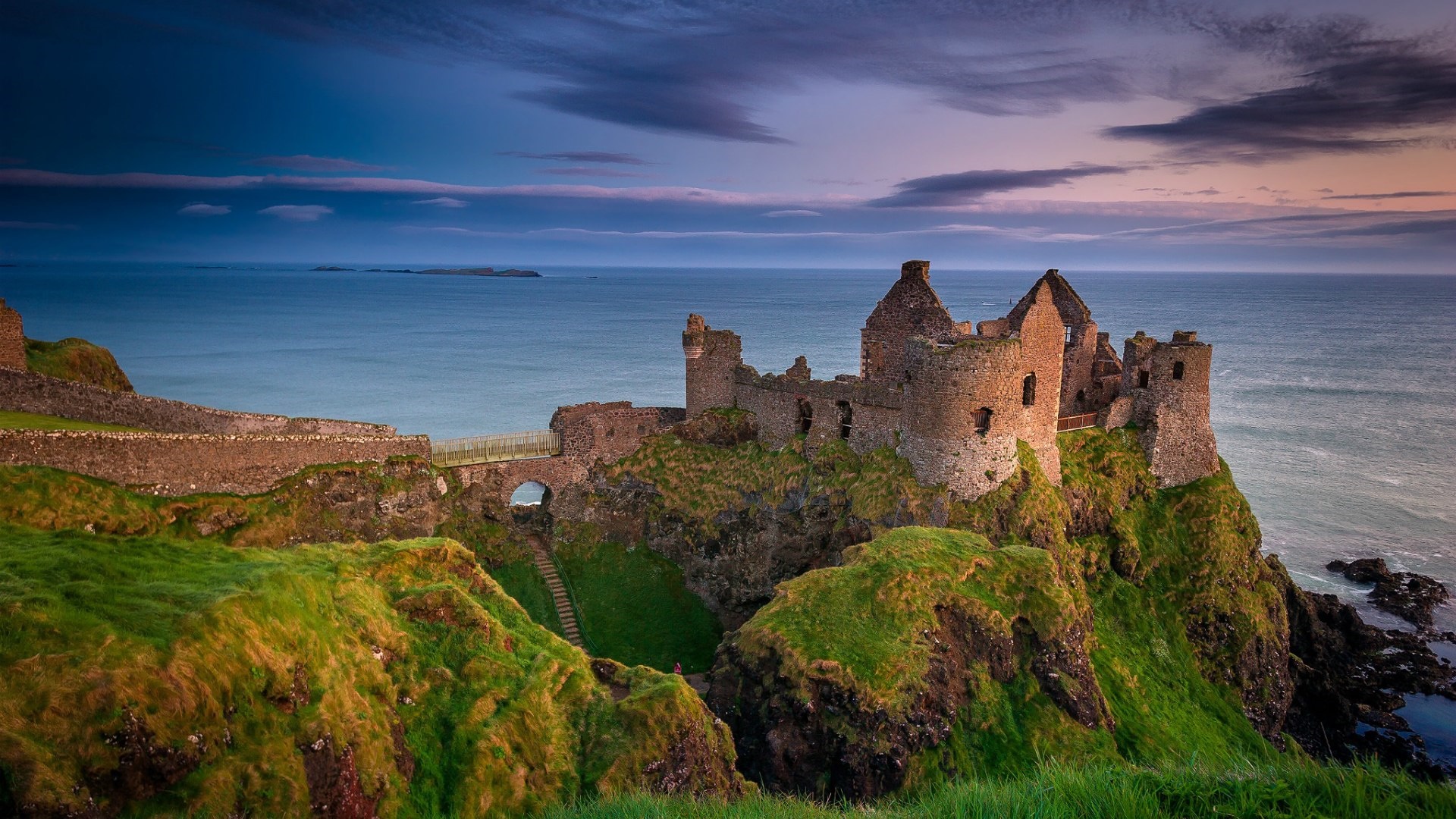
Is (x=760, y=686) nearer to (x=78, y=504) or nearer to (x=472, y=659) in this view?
(x=472, y=659)

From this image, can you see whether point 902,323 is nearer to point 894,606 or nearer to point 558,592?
point 894,606

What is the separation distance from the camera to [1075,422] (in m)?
35.2

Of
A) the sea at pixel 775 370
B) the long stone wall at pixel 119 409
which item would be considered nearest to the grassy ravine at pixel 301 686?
the long stone wall at pixel 119 409

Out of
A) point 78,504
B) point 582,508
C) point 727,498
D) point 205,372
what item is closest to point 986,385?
point 727,498

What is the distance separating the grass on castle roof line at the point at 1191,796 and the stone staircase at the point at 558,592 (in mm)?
22542

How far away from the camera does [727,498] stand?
33.8 m

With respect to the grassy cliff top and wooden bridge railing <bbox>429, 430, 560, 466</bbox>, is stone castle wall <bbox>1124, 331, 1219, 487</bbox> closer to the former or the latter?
the grassy cliff top

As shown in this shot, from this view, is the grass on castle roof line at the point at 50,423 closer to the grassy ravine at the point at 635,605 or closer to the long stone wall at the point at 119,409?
the long stone wall at the point at 119,409

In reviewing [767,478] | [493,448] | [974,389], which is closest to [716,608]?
[767,478]

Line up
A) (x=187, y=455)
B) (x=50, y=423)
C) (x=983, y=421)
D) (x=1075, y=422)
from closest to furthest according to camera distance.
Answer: (x=187, y=455) → (x=50, y=423) → (x=983, y=421) → (x=1075, y=422)

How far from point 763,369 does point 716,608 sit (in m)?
63.9

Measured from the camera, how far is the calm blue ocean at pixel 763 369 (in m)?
57.7

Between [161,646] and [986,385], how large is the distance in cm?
2393

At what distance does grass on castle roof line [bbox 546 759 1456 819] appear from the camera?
23.0 ft
